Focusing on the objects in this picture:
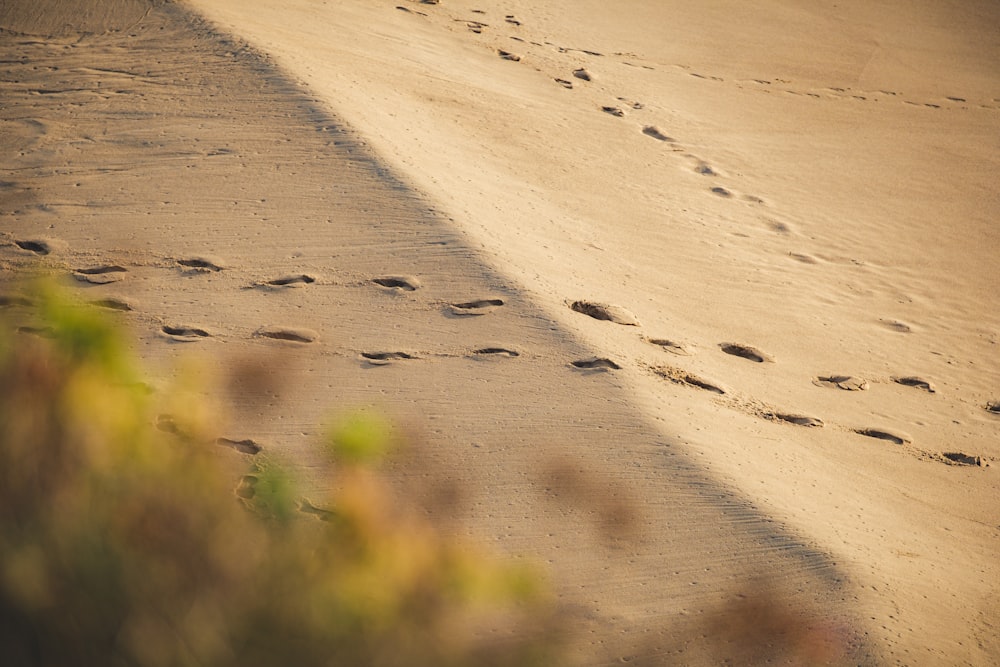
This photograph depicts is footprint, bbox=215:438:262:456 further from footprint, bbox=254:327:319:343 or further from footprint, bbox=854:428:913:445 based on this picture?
footprint, bbox=854:428:913:445

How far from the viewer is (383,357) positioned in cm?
320

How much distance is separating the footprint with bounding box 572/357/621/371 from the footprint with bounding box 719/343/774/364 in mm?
801

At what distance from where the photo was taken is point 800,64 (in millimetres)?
8289

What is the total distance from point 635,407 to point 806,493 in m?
0.66

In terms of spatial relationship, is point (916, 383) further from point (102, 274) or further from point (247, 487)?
point (102, 274)

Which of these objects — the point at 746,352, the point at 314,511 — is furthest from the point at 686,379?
the point at 314,511

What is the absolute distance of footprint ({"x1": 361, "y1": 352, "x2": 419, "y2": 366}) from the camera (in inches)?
125

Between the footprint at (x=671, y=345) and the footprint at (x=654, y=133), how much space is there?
2995 mm

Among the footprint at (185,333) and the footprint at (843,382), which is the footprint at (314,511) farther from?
the footprint at (843,382)

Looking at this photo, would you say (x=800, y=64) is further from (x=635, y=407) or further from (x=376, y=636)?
(x=376, y=636)

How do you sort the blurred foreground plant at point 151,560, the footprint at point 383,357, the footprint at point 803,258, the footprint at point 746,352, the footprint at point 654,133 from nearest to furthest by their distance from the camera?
the blurred foreground plant at point 151,560, the footprint at point 383,357, the footprint at point 746,352, the footprint at point 803,258, the footprint at point 654,133

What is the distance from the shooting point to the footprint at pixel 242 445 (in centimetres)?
273

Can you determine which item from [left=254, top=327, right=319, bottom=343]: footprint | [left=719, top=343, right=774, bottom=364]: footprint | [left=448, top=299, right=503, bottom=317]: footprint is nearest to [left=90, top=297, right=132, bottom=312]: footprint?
[left=254, top=327, right=319, bottom=343]: footprint

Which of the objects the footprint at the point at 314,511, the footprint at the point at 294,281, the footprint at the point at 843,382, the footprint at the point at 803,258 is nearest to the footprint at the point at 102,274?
the footprint at the point at 294,281
